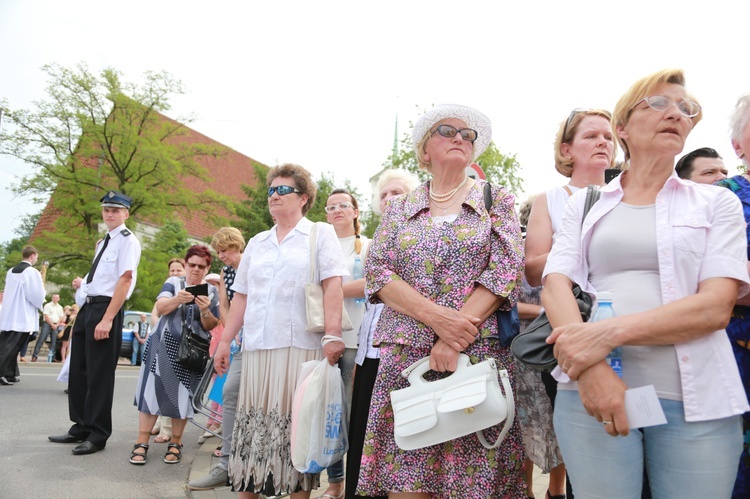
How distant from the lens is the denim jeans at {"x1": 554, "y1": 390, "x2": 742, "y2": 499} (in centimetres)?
191

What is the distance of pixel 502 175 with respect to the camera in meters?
23.8

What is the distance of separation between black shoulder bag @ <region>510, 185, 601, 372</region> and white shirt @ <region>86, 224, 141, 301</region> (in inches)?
188

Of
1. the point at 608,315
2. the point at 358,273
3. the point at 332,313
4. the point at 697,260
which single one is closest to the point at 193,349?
the point at 358,273

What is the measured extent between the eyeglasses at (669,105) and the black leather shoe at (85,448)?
5.58 metres

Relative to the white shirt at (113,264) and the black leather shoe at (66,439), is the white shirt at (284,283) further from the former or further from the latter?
the black leather shoe at (66,439)

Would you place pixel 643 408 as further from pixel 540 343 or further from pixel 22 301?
pixel 22 301

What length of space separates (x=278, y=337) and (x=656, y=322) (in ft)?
8.30

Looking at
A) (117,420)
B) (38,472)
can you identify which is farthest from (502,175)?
(38,472)

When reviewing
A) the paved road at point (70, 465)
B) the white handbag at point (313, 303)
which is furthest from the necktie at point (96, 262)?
the white handbag at point (313, 303)

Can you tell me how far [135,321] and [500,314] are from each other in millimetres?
21234

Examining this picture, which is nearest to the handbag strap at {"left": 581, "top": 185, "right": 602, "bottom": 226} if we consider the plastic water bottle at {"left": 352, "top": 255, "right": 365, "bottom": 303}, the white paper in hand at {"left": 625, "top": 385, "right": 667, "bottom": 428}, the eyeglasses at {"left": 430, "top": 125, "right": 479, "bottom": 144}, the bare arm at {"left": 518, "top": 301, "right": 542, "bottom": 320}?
the white paper in hand at {"left": 625, "top": 385, "right": 667, "bottom": 428}

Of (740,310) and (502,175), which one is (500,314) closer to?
(740,310)

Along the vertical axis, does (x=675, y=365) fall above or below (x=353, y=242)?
below

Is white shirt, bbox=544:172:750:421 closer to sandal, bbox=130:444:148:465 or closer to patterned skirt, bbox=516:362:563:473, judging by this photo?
patterned skirt, bbox=516:362:563:473
